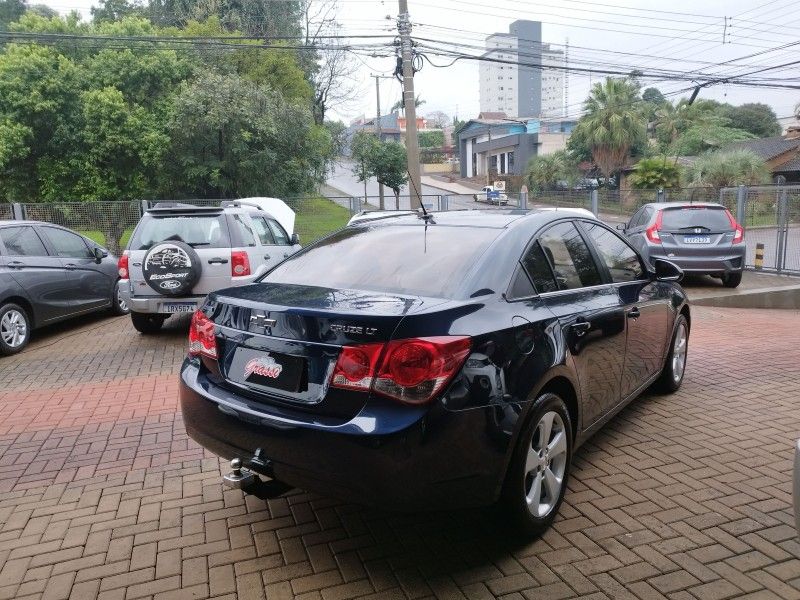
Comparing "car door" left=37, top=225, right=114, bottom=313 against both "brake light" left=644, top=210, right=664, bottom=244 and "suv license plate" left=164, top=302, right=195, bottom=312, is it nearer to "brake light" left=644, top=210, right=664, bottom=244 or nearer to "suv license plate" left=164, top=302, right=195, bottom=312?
"suv license plate" left=164, top=302, right=195, bottom=312

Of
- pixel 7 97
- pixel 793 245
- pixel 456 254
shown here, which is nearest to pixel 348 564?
pixel 456 254

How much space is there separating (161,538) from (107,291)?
7031mm

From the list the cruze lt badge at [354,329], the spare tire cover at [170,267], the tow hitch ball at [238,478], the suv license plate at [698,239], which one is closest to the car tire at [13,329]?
the spare tire cover at [170,267]

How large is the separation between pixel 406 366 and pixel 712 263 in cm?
979

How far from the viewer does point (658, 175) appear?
105 ft

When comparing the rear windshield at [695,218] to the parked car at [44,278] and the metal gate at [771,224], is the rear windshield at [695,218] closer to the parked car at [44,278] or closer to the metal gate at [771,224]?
the metal gate at [771,224]

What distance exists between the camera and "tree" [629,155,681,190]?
31703 mm

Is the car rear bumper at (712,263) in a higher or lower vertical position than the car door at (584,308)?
lower

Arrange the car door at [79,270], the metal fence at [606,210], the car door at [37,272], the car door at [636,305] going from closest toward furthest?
the car door at [636,305], the car door at [37,272], the car door at [79,270], the metal fence at [606,210]

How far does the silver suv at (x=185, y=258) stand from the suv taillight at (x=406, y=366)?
16.4 feet

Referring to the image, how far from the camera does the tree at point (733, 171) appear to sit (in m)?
28.9

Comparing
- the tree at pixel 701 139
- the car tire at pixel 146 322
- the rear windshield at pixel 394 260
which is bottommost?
the car tire at pixel 146 322

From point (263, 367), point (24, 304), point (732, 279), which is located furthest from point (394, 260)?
point (732, 279)

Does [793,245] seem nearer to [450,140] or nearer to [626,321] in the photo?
[626,321]
